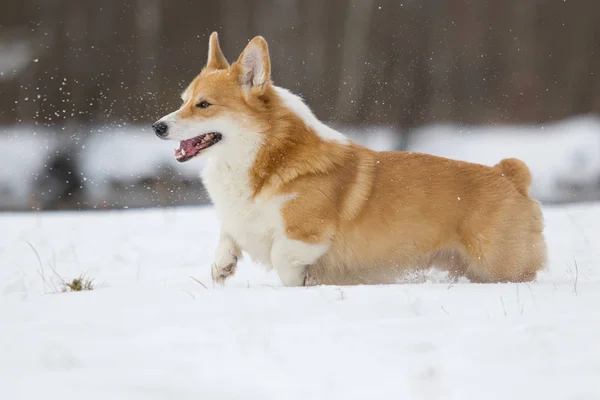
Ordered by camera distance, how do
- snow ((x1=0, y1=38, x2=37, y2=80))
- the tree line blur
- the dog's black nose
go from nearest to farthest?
the dog's black nose
the tree line blur
snow ((x1=0, y1=38, x2=37, y2=80))

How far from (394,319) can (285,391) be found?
74 centimetres

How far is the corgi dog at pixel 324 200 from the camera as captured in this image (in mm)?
3906

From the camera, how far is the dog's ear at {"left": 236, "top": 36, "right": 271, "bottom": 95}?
3.98m

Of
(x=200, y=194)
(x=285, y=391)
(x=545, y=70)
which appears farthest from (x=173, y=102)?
(x=285, y=391)

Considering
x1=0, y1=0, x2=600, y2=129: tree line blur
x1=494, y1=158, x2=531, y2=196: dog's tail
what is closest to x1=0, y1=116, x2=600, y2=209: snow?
x1=0, y1=0, x2=600, y2=129: tree line blur

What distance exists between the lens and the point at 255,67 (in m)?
4.05

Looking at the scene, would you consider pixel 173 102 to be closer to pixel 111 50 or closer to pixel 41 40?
pixel 111 50

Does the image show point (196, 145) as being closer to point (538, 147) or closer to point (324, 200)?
point (324, 200)

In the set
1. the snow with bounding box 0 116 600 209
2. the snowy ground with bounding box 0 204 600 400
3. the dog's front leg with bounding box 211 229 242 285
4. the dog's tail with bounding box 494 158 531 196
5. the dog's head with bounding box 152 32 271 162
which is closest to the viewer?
the snowy ground with bounding box 0 204 600 400

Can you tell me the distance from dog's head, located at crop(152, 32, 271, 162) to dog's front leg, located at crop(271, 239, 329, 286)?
0.61 m

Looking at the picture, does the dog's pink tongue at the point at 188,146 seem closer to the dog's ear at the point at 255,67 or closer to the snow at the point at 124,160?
the dog's ear at the point at 255,67

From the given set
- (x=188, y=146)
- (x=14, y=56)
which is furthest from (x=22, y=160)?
(x=188, y=146)

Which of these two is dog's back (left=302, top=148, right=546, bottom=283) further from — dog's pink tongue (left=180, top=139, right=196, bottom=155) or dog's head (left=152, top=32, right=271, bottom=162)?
dog's pink tongue (left=180, top=139, right=196, bottom=155)

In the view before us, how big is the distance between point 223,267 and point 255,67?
3.86ft
